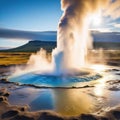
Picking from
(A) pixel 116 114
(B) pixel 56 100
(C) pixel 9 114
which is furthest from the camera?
(B) pixel 56 100

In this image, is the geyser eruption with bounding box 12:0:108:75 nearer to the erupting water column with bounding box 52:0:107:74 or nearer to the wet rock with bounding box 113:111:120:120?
the erupting water column with bounding box 52:0:107:74

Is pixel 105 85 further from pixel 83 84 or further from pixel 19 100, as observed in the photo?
pixel 19 100

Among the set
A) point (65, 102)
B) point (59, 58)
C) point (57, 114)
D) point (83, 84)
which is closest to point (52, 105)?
point (65, 102)

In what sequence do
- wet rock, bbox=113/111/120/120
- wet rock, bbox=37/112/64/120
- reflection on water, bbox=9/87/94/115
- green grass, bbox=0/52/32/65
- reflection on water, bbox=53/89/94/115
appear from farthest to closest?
1. green grass, bbox=0/52/32/65
2. reflection on water, bbox=9/87/94/115
3. reflection on water, bbox=53/89/94/115
4. wet rock, bbox=113/111/120/120
5. wet rock, bbox=37/112/64/120

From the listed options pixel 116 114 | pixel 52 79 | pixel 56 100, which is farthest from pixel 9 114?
pixel 52 79

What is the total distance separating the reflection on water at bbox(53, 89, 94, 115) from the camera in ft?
55.0

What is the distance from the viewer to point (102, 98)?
66.1 ft

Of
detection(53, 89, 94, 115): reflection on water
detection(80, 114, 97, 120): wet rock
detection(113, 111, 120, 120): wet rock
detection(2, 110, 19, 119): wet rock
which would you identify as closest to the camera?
detection(80, 114, 97, 120): wet rock

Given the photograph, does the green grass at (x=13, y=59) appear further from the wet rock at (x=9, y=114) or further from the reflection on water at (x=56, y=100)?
the wet rock at (x=9, y=114)

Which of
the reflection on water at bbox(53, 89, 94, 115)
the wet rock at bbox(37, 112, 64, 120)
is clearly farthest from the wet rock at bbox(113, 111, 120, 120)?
the wet rock at bbox(37, 112, 64, 120)

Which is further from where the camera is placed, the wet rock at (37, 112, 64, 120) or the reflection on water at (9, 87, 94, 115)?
the reflection on water at (9, 87, 94, 115)

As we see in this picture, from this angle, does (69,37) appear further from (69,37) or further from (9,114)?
(9,114)

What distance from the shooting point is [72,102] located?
1892 centimetres

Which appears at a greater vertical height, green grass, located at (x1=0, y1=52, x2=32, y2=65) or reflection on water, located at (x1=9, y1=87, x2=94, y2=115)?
green grass, located at (x1=0, y1=52, x2=32, y2=65)
